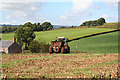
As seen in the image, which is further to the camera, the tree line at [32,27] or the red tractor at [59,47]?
the tree line at [32,27]

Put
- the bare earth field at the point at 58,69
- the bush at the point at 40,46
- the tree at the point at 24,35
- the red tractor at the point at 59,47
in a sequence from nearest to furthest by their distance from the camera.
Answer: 1. the bare earth field at the point at 58,69
2. the red tractor at the point at 59,47
3. the bush at the point at 40,46
4. the tree at the point at 24,35

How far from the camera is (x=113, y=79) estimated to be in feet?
20.5

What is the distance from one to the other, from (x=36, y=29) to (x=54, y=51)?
7396 cm

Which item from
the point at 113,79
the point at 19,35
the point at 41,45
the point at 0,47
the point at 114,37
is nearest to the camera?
the point at 113,79

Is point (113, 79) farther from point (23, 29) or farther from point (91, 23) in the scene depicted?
point (91, 23)

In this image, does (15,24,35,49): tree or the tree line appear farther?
the tree line

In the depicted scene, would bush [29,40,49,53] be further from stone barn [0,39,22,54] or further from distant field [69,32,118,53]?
stone barn [0,39,22,54]

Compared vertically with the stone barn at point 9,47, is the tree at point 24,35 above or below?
above

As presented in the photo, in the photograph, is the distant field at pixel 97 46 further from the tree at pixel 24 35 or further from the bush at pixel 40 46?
the tree at pixel 24 35

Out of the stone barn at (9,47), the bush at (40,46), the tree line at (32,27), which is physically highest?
the tree line at (32,27)

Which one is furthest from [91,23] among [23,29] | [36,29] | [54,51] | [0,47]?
[54,51]

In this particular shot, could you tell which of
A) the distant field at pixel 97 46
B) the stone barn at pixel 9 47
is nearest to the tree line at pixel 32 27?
the stone barn at pixel 9 47

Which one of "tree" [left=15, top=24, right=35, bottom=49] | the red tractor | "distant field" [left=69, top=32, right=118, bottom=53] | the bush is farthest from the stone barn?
the red tractor

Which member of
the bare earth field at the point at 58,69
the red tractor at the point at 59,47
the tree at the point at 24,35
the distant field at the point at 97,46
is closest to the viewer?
the bare earth field at the point at 58,69
